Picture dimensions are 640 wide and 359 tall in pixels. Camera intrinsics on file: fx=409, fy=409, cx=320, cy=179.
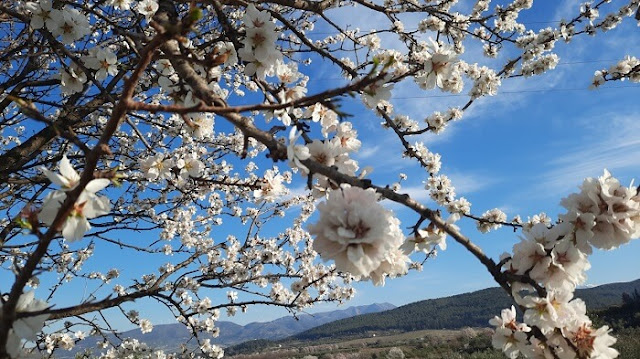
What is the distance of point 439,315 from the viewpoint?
13188cm

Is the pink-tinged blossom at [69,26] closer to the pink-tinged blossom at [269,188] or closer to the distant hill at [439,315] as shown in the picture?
the pink-tinged blossom at [269,188]

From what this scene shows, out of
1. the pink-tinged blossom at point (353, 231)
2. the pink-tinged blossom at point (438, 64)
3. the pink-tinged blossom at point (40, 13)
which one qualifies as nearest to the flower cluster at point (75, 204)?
the pink-tinged blossom at point (353, 231)

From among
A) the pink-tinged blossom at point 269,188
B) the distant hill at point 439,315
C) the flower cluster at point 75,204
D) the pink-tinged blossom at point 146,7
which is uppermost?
the pink-tinged blossom at point 146,7

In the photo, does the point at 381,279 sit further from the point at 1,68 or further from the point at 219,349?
the point at 219,349

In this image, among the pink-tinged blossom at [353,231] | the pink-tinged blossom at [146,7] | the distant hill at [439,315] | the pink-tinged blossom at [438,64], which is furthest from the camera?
the distant hill at [439,315]

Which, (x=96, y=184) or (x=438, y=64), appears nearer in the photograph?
(x=96, y=184)

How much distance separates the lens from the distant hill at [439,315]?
121m

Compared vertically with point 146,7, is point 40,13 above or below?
below

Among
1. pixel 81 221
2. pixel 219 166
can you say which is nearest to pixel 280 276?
pixel 219 166

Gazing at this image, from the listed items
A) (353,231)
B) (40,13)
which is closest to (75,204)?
(353,231)

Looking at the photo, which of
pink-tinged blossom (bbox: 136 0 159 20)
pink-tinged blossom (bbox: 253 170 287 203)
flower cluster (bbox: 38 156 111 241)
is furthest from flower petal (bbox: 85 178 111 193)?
pink-tinged blossom (bbox: 136 0 159 20)

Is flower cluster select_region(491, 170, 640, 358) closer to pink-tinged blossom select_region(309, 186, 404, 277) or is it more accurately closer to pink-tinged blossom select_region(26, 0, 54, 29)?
pink-tinged blossom select_region(309, 186, 404, 277)

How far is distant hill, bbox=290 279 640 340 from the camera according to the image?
121 metres

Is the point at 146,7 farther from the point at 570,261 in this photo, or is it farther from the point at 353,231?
the point at 570,261
